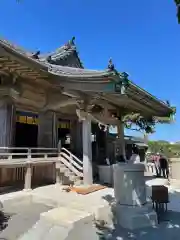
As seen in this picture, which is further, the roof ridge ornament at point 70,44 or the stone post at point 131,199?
the roof ridge ornament at point 70,44

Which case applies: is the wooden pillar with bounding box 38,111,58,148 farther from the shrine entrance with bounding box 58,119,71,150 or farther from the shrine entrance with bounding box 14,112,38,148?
the shrine entrance with bounding box 58,119,71,150

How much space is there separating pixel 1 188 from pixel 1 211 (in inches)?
112

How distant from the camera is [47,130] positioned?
11719 millimetres

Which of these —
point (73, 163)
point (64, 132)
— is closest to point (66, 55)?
point (64, 132)

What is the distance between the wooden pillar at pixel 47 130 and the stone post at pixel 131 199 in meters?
6.88

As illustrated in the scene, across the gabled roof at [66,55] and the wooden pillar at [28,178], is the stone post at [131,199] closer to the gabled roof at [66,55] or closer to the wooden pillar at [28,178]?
the wooden pillar at [28,178]

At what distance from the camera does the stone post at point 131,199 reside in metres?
5.01

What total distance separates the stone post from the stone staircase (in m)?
4.47

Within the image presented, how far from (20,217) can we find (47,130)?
615 cm

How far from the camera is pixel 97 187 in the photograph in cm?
923

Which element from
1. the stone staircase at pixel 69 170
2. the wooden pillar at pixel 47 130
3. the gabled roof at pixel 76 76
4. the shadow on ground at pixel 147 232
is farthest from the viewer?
the wooden pillar at pixel 47 130

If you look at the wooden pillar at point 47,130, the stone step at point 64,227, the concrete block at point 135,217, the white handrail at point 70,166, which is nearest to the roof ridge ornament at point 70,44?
the wooden pillar at point 47,130

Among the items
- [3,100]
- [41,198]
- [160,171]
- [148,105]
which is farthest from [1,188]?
[160,171]

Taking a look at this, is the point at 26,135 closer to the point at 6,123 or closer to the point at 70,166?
the point at 6,123
